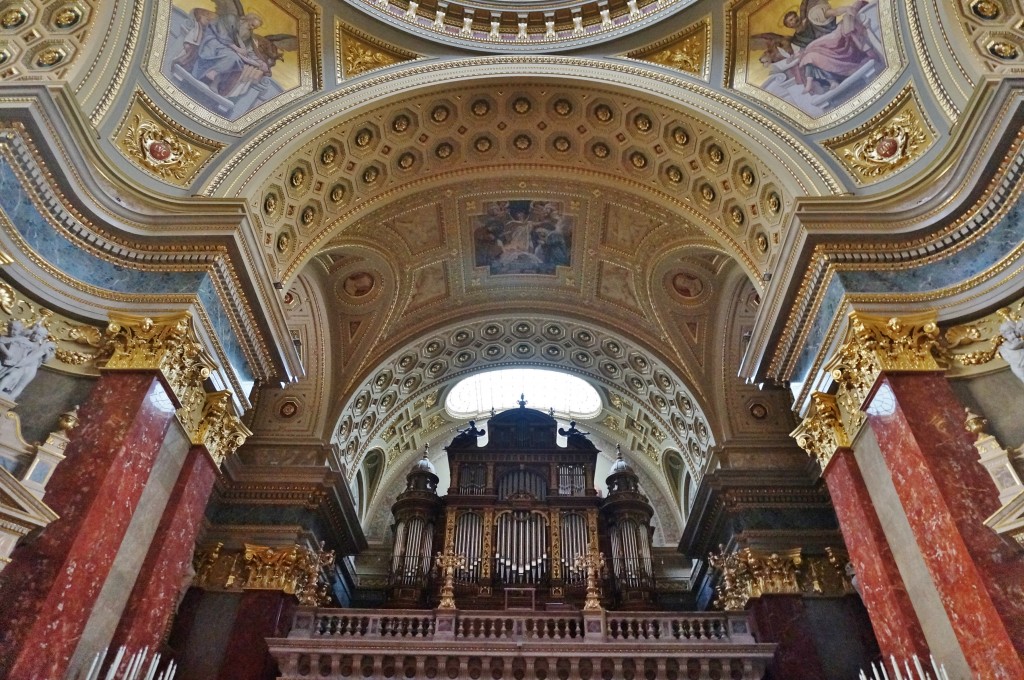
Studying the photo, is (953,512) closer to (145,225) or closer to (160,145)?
(145,225)

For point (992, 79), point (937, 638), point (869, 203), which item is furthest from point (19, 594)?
point (992, 79)

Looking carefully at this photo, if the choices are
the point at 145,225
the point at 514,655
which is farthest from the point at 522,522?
the point at 145,225

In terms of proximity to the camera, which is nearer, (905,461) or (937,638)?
(937,638)

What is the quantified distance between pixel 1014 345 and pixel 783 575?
6188 mm

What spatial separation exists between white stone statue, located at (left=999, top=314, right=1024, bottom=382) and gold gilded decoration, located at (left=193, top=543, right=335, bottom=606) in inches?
418

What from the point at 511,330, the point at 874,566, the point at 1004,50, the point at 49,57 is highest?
the point at 511,330

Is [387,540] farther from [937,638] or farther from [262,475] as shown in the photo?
[937,638]

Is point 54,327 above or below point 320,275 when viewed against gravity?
below

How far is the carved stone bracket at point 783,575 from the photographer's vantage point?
11133 mm

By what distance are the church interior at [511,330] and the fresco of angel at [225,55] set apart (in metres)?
0.05

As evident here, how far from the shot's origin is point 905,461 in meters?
6.60

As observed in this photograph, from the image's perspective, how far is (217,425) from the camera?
326 inches

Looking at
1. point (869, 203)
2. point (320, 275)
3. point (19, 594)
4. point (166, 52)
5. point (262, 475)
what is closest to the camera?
point (19, 594)

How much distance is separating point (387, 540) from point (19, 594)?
11.4 m
